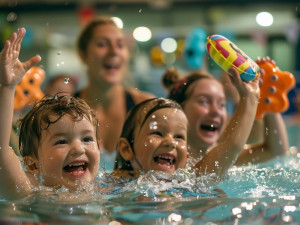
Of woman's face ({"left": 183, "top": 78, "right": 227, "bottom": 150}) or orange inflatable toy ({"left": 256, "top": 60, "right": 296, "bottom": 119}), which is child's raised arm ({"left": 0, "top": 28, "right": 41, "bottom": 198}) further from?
orange inflatable toy ({"left": 256, "top": 60, "right": 296, "bottom": 119})

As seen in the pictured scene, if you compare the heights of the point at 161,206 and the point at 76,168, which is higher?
the point at 76,168

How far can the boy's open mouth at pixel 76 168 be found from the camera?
1884 millimetres

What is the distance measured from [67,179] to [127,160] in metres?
0.43

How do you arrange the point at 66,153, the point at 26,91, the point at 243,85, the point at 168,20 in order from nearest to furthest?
the point at 66,153 < the point at 243,85 < the point at 26,91 < the point at 168,20

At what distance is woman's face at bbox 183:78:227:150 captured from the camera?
8.35 ft

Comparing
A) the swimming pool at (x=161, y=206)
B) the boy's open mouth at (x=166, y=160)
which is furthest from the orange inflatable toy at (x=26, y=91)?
the swimming pool at (x=161, y=206)

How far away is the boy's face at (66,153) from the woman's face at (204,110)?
77cm

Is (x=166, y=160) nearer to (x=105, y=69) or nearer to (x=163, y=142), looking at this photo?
(x=163, y=142)

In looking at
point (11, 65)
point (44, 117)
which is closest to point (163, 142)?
point (44, 117)

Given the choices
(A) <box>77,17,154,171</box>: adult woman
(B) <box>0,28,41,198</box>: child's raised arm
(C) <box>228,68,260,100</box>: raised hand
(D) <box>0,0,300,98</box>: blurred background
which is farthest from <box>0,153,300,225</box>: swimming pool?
(D) <box>0,0,300,98</box>: blurred background

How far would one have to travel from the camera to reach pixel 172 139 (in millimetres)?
2096

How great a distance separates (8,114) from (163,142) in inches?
26.1

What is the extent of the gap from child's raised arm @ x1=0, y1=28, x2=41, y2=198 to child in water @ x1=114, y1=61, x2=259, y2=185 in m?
0.56

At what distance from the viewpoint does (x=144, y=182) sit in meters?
2.01
